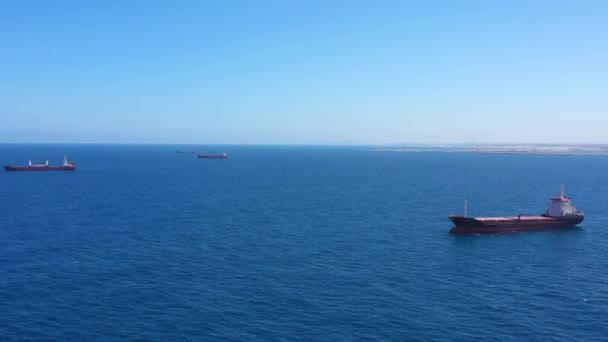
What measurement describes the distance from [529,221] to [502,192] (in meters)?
64.4

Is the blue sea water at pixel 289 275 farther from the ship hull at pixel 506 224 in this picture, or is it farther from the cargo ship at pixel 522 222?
the cargo ship at pixel 522 222

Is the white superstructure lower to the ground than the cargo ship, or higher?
higher

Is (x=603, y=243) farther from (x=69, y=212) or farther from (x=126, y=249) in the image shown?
(x=69, y=212)

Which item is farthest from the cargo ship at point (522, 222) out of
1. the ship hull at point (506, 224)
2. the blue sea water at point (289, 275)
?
the blue sea water at point (289, 275)

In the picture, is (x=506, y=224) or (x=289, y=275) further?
(x=506, y=224)

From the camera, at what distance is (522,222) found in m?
98.1

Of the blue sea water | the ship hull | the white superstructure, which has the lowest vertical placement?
the blue sea water

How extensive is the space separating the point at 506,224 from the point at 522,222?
4370 millimetres

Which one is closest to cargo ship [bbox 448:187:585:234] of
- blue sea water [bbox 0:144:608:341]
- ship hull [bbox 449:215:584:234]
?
ship hull [bbox 449:215:584:234]

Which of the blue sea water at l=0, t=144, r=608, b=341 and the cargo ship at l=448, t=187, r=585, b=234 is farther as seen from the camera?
the cargo ship at l=448, t=187, r=585, b=234

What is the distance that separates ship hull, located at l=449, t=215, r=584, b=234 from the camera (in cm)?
9406

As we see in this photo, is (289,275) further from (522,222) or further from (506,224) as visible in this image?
(522,222)

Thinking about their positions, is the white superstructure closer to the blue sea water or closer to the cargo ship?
the cargo ship

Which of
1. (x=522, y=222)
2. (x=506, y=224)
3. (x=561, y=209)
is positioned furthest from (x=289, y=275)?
(x=561, y=209)
